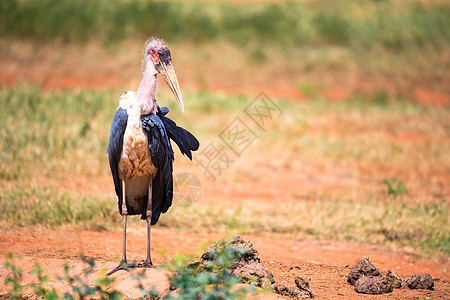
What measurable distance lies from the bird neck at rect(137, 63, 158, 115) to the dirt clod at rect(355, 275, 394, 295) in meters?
1.68

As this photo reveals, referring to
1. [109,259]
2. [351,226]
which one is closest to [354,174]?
[351,226]

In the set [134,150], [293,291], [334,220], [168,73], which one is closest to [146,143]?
[134,150]

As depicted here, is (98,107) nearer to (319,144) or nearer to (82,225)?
(319,144)

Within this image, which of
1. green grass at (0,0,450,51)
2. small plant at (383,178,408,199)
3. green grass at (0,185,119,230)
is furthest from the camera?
green grass at (0,0,450,51)

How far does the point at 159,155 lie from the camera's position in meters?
3.85

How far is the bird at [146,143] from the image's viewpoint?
12.3 ft

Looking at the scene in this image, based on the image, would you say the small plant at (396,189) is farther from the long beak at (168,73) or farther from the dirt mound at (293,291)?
the long beak at (168,73)

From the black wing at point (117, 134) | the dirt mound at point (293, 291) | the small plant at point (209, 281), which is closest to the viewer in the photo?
the small plant at point (209, 281)

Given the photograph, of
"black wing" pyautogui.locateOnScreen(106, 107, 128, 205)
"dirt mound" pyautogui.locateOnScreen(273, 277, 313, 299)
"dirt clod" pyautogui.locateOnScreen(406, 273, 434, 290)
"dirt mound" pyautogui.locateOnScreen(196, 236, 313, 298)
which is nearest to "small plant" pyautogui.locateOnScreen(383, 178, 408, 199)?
"dirt clod" pyautogui.locateOnScreen(406, 273, 434, 290)

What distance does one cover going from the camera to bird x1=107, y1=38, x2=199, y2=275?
3764mm

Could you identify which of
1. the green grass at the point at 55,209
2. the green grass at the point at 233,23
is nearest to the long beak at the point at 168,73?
the green grass at the point at 55,209

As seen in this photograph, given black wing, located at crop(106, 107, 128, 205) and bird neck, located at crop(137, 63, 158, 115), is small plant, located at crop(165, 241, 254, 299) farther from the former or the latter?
bird neck, located at crop(137, 63, 158, 115)

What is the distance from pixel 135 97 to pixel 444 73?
12358 mm

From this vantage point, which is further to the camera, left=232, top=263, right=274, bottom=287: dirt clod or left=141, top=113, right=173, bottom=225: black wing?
left=141, top=113, right=173, bottom=225: black wing
